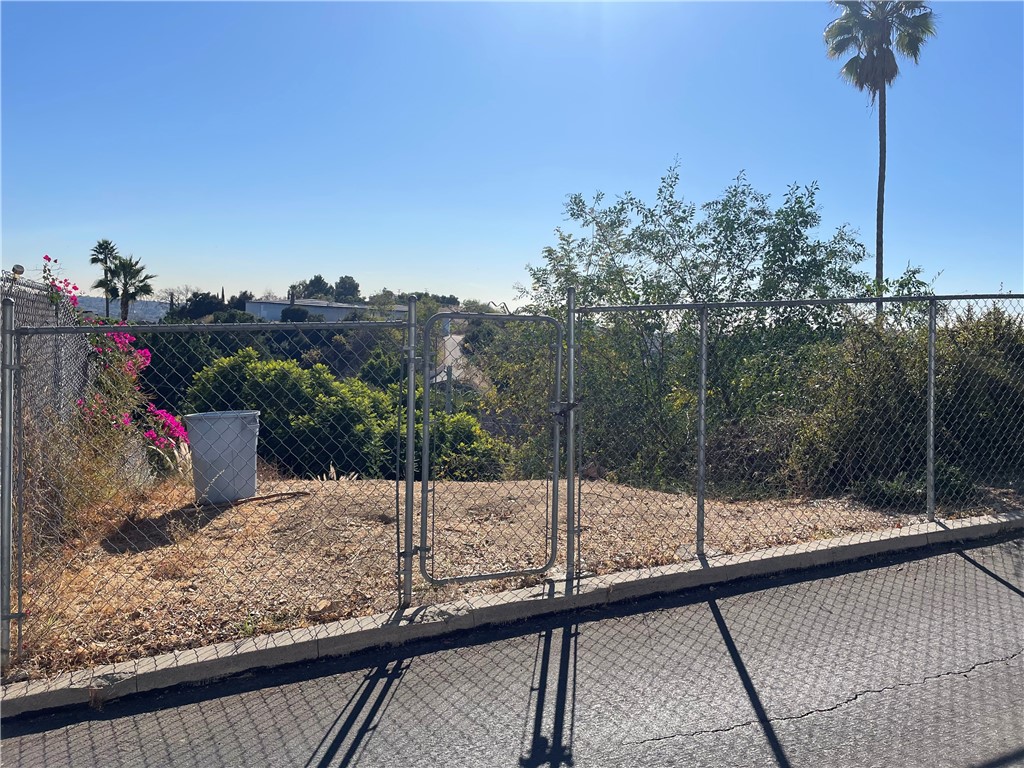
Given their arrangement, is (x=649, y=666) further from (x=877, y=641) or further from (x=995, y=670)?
(x=995, y=670)

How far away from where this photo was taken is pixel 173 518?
6.19 metres

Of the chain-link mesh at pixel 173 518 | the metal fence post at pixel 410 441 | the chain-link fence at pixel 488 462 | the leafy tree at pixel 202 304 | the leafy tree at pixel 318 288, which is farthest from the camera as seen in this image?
the leafy tree at pixel 318 288

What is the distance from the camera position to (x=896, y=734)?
333cm

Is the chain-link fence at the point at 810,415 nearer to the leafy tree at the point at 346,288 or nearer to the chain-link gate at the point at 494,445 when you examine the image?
the chain-link gate at the point at 494,445

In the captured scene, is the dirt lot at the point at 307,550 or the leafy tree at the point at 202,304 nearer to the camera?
the dirt lot at the point at 307,550

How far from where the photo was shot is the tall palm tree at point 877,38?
80.3 feet

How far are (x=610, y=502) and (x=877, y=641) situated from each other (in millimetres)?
2960

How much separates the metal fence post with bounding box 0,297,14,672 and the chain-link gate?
2034mm

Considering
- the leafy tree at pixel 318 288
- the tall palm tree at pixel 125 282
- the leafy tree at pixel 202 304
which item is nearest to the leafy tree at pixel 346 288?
the leafy tree at pixel 318 288

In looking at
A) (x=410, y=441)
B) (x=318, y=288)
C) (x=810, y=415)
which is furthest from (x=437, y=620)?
(x=318, y=288)

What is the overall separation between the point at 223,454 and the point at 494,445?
2.38 metres

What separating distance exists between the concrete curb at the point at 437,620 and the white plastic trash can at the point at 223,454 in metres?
2.80

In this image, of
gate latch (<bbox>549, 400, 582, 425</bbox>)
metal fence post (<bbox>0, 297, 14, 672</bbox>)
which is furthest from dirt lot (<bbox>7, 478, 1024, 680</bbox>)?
gate latch (<bbox>549, 400, 582, 425</bbox>)

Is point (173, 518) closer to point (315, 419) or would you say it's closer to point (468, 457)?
point (468, 457)
